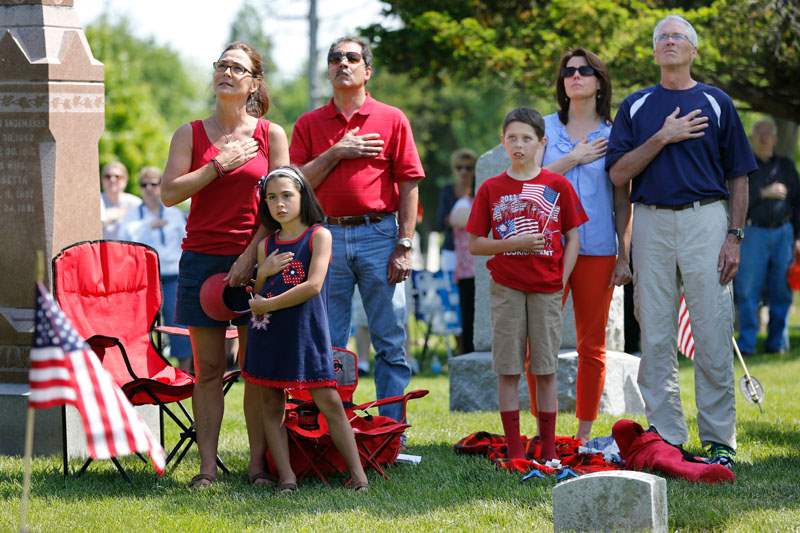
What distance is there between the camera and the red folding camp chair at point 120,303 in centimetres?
674

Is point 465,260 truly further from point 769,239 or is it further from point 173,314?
point 769,239

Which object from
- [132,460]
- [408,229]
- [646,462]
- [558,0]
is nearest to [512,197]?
[408,229]

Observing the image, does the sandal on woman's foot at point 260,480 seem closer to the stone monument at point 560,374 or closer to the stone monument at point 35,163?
the stone monument at point 35,163

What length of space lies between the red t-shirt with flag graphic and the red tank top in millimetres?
1243

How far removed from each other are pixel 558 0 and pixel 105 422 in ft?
31.7

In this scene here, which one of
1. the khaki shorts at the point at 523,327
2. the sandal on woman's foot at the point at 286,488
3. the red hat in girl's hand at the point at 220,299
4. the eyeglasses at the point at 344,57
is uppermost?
the eyeglasses at the point at 344,57

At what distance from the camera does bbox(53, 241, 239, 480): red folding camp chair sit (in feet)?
22.1

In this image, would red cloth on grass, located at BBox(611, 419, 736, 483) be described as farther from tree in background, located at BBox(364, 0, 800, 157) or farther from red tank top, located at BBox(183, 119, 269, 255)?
tree in background, located at BBox(364, 0, 800, 157)

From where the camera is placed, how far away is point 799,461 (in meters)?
6.48

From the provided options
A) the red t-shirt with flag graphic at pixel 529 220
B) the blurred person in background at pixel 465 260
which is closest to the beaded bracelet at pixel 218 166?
the red t-shirt with flag graphic at pixel 529 220

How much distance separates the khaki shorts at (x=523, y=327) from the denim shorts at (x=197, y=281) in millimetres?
1344

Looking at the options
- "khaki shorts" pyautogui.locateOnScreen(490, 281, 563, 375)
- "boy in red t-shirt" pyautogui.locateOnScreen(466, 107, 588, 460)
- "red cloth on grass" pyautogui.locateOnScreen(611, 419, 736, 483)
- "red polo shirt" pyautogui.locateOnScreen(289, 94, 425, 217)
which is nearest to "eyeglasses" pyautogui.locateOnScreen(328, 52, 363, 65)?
"red polo shirt" pyautogui.locateOnScreen(289, 94, 425, 217)

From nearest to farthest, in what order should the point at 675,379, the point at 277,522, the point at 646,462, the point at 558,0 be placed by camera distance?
the point at 277,522
the point at 646,462
the point at 675,379
the point at 558,0

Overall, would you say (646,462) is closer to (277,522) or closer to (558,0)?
(277,522)
